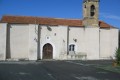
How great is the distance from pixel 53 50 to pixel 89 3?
30.9 feet

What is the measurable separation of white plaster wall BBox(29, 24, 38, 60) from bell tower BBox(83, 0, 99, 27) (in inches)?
324

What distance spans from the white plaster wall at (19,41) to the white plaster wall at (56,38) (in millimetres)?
2506

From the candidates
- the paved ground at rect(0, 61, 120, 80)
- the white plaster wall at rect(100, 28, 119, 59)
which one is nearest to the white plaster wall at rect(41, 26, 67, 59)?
the white plaster wall at rect(100, 28, 119, 59)

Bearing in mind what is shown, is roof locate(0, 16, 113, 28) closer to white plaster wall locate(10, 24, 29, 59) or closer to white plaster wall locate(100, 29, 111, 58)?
white plaster wall locate(10, 24, 29, 59)

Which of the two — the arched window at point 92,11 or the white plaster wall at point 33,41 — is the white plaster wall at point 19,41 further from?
the arched window at point 92,11

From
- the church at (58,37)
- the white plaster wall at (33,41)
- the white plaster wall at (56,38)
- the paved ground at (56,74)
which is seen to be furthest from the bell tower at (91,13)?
the paved ground at (56,74)

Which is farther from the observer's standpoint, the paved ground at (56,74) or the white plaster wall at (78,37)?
the white plaster wall at (78,37)

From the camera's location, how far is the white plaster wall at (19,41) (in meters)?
40.9

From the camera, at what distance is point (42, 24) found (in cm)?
4216

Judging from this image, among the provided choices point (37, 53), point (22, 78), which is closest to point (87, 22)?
point (37, 53)

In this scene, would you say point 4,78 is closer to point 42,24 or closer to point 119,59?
point 119,59

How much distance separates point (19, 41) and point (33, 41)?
6.53 feet

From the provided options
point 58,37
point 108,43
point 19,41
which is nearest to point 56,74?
point 19,41

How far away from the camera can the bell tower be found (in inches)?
1769
